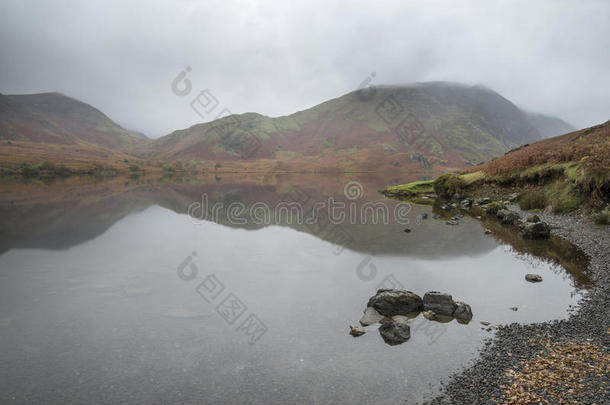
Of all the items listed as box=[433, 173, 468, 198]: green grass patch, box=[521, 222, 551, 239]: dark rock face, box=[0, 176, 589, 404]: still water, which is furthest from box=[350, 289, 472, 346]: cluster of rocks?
box=[433, 173, 468, 198]: green grass patch

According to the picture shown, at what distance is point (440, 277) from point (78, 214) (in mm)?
35073

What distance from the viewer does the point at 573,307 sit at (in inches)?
423

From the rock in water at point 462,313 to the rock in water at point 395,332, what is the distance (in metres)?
2.10

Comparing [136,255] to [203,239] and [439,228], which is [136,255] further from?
[439,228]

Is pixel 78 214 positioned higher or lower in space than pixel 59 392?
higher

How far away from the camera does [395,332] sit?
9461mm

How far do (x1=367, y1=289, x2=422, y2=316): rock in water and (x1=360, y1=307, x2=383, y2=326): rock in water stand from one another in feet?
0.59

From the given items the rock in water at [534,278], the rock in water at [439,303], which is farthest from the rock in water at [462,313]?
the rock in water at [534,278]

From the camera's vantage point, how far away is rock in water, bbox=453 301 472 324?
10.4m

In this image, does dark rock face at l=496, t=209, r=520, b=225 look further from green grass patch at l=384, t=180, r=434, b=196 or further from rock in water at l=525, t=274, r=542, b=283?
green grass patch at l=384, t=180, r=434, b=196

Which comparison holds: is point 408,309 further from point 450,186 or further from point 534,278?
point 450,186

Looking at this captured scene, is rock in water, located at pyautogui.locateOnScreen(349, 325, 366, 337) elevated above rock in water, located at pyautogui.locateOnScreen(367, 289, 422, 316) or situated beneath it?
situated beneath

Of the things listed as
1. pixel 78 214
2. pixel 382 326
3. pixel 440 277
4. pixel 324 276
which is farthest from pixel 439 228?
pixel 78 214

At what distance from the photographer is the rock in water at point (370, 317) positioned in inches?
411
